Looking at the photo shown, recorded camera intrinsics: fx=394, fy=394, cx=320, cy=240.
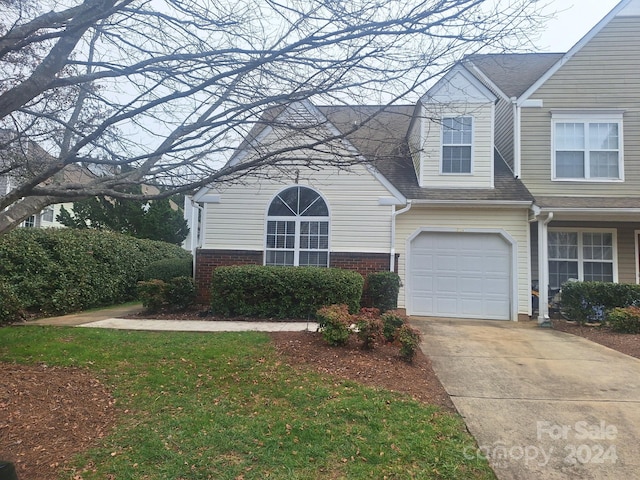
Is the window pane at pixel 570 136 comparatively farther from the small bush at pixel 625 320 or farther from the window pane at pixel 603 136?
the small bush at pixel 625 320

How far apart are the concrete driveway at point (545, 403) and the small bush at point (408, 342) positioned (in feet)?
1.44

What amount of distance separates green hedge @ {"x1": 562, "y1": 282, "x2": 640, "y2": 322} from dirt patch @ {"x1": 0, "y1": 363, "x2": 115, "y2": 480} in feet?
32.0

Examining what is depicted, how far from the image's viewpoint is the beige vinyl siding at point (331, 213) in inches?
398

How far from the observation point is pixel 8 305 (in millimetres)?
8109

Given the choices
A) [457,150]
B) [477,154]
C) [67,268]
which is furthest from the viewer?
[457,150]

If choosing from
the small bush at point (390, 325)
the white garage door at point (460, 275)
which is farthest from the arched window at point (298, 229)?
the small bush at point (390, 325)

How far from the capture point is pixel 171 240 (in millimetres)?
20750

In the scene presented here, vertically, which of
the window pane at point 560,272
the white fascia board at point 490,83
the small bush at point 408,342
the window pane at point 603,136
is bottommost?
the small bush at point 408,342

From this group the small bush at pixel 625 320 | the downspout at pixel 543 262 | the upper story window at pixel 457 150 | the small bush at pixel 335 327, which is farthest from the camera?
Result: the upper story window at pixel 457 150

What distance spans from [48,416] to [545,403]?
5.29 metres

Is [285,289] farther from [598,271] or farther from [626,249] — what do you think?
[626,249]

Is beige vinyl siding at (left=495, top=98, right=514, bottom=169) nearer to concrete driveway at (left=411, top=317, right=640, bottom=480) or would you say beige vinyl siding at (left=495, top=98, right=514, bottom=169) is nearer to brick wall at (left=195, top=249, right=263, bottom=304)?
concrete driveway at (left=411, top=317, right=640, bottom=480)

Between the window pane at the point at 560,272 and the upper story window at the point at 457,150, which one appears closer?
the upper story window at the point at 457,150

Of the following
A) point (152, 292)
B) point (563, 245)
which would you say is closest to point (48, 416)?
point (152, 292)
